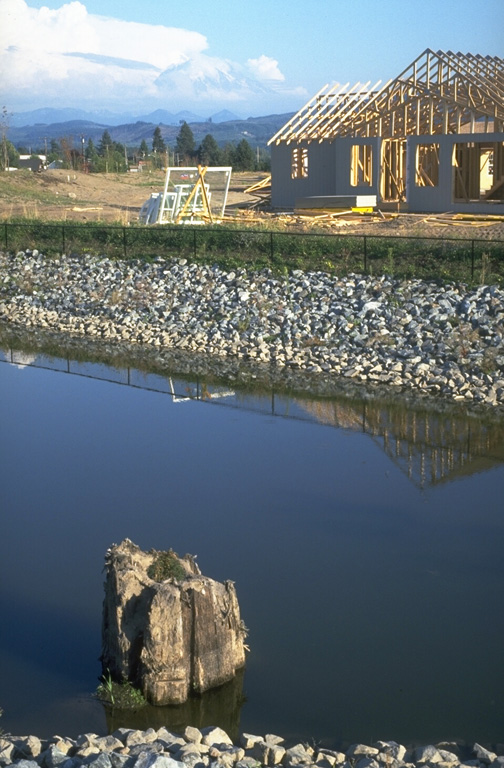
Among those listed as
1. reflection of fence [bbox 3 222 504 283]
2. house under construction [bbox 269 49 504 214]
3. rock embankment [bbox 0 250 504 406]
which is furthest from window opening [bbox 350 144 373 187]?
rock embankment [bbox 0 250 504 406]

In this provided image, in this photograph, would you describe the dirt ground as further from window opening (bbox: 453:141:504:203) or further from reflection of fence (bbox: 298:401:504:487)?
reflection of fence (bbox: 298:401:504:487)

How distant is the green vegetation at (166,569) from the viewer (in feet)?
22.9

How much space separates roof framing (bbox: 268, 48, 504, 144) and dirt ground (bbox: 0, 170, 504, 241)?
3.07m

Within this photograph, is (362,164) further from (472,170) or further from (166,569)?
(166,569)

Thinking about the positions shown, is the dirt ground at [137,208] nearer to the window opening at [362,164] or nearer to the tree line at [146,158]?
the window opening at [362,164]

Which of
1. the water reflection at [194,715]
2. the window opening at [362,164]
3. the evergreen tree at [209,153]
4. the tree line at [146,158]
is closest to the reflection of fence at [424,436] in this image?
the water reflection at [194,715]

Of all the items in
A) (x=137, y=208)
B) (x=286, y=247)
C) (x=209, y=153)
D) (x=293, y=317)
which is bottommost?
(x=293, y=317)

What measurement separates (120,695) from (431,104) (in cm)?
2686

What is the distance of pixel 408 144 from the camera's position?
30.8 m

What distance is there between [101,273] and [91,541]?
49.7 ft

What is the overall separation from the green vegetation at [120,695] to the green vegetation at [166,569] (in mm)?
736

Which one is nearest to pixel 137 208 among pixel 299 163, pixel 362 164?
pixel 299 163

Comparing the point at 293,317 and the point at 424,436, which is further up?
the point at 293,317

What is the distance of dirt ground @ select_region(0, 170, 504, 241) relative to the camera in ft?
84.3
